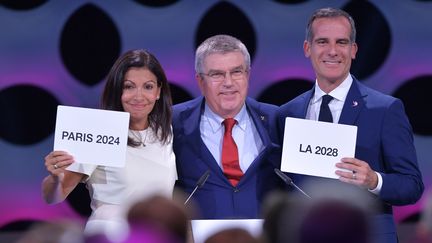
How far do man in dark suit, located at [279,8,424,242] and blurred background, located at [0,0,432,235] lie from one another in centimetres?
119

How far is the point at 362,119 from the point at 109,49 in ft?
5.83

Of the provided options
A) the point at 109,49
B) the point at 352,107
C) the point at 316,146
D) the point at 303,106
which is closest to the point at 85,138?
the point at 316,146

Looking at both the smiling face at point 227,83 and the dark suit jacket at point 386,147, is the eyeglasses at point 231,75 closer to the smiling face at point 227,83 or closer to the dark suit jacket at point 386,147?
the smiling face at point 227,83

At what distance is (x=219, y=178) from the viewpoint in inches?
117

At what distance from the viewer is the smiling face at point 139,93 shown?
2850 mm

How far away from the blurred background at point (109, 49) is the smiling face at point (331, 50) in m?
1.24

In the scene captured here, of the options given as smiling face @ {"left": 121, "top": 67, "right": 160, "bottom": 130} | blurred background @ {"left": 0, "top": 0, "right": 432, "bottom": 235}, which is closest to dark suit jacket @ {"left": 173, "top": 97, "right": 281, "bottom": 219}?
smiling face @ {"left": 121, "top": 67, "right": 160, "bottom": 130}

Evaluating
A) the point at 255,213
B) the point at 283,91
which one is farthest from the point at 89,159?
the point at 283,91

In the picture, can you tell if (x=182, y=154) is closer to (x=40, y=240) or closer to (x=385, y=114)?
(x=385, y=114)

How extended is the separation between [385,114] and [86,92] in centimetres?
189

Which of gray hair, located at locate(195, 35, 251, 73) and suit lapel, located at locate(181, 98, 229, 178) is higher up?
gray hair, located at locate(195, 35, 251, 73)

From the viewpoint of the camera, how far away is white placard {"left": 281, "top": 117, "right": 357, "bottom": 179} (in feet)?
8.71

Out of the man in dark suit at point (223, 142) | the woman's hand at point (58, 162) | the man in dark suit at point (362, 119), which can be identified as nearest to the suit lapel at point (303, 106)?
the man in dark suit at point (362, 119)

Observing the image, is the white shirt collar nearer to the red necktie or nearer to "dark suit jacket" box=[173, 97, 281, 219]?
"dark suit jacket" box=[173, 97, 281, 219]
